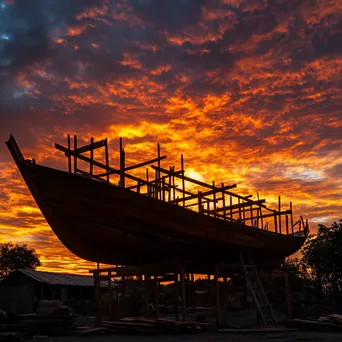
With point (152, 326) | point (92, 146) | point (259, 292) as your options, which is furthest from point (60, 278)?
point (92, 146)

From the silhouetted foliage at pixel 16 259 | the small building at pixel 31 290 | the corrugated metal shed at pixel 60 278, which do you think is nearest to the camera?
the small building at pixel 31 290

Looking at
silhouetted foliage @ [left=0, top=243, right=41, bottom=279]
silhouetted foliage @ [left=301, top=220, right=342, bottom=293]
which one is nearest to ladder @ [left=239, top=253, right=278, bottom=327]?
silhouetted foliage @ [left=301, top=220, right=342, bottom=293]

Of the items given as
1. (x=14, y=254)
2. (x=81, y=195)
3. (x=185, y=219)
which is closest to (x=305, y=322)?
(x=185, y=219)

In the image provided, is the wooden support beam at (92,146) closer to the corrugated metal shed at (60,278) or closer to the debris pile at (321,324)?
the debris pile at (321,324)

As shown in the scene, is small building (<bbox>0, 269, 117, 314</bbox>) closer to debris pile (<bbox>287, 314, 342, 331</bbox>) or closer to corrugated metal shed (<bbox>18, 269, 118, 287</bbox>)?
corrugated metal shed (<bbox>18, 269, 118, 287</bbox>)

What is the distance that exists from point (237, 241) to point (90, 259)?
612cm

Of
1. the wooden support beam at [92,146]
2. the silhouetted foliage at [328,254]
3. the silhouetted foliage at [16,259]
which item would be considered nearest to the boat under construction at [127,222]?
the wooden support beam at [92,146]

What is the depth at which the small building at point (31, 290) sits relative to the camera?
34000 mm

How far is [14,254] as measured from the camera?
68062mm

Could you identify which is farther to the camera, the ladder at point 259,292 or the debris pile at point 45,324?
the ladder at point 259,292

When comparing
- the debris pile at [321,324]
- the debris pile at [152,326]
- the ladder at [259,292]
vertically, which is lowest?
the debris pile at [321,324]

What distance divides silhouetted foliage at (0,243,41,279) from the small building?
29646 millimetres

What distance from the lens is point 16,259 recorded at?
67812mm

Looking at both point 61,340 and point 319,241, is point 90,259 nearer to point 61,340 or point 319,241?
point 61,340
